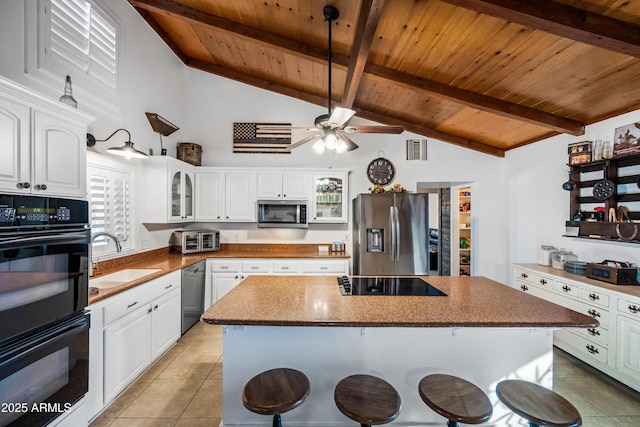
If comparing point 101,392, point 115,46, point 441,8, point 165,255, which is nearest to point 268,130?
point 115,46

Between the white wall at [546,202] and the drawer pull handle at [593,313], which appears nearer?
the drawer pull handle at [593,313]

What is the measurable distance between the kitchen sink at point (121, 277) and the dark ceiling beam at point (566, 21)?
337 cm

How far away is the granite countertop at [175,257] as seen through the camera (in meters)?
2.26

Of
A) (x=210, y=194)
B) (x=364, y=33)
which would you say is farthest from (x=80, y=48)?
(x=364, y=33)

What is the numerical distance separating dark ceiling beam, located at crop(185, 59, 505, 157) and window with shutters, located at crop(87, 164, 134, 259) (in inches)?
88.3

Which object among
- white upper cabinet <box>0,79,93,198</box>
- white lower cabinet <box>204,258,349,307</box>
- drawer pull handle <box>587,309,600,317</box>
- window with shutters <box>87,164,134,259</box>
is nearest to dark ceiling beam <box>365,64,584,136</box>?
drawer pull handle <box>587,309,600,317</box>

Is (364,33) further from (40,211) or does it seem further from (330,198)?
(330,198)

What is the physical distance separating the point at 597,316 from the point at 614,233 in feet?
2.85

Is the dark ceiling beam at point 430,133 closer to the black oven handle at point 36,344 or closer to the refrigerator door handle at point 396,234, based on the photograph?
the refrigerator door handle at point 396,234

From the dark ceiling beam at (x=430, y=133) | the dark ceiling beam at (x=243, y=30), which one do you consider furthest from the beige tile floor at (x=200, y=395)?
the dark ceiling beam at (x=243, y=30)

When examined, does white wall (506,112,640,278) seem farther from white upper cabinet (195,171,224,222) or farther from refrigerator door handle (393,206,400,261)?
white upper cabinet (195,171,224,222)

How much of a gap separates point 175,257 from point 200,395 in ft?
6.19

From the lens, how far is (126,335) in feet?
7.00

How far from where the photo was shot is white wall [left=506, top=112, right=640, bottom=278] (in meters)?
2.81
